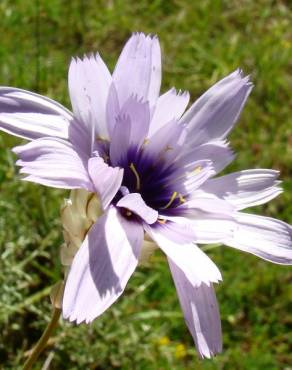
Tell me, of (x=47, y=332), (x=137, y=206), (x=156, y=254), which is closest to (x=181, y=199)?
(x=137, y=206)

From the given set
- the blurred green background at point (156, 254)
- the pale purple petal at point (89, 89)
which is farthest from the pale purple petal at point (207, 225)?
the blurred green background at point (156, 254)

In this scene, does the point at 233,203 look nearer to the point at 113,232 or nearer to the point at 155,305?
the point at 113,232

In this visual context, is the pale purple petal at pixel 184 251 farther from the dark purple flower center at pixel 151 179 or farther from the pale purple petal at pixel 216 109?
the pale purple petal at pixel 216 109

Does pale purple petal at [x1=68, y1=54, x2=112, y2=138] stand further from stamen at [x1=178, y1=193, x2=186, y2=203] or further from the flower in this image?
stamen at [x1=178, y1=193, x2=186, y2=203]

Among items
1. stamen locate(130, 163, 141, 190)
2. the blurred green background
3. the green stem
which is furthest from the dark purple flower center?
the blurred green background

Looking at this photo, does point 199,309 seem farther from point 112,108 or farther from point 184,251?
point 112,108

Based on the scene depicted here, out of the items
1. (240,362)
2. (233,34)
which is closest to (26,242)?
(240,362)
